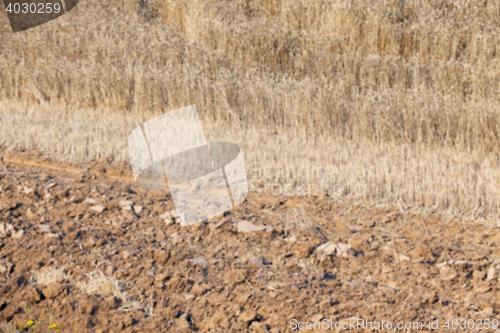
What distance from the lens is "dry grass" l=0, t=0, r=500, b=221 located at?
17.2ft

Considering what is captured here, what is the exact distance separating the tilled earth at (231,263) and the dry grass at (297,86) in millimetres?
631

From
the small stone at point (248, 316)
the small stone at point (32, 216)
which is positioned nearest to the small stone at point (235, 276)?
the small stone at point (248, 316)

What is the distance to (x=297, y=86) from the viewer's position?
283 inches

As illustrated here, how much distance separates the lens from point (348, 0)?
30.2 feet

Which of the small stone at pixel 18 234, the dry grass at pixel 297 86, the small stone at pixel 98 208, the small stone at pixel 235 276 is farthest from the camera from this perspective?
the dry grass at pixel 297 86

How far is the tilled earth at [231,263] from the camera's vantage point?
297cm

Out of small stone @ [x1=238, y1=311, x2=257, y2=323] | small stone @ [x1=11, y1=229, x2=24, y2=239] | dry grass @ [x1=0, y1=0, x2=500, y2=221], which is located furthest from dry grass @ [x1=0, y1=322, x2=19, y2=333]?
dry grass @ [x1=0, y1=0, x2=500, y2=221]

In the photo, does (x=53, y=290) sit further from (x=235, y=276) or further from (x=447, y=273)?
(x=447, y=273)

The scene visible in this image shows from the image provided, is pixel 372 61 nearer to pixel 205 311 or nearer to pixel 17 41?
pixel 205 311

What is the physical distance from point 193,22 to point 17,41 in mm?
3584

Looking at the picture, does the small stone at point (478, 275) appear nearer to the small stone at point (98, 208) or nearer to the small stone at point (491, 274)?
the small stone at point (491, 274)

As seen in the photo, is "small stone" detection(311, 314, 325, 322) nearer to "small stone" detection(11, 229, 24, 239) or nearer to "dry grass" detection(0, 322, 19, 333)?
"dry grass" detection(0, 322, 19, 333)

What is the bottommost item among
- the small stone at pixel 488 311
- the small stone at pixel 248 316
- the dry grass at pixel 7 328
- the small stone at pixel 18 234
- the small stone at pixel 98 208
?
the small stone at pixel 488 311

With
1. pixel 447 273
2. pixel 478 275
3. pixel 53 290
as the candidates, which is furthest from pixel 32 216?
pixel 478 275
